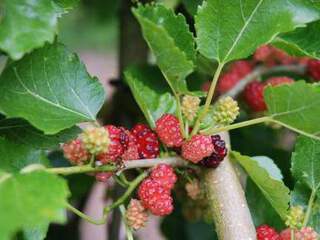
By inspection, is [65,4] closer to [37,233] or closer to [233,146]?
[37,233]

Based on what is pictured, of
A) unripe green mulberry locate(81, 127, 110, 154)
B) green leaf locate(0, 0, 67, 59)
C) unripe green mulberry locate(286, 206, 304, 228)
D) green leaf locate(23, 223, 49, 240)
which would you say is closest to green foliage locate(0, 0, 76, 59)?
green leaf locate(0, 0, 67, 59)

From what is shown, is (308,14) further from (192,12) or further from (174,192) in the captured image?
(174,192)

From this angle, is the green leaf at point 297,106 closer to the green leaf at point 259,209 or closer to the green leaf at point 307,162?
the green leaf at point 307,162

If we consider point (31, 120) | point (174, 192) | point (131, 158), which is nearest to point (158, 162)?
point (131, 158)

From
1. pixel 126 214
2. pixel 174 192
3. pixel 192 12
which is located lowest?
pixel 174 192

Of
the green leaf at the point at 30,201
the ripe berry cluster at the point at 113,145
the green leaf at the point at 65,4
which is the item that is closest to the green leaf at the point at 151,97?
the ripe berry cluster at the point at 113,145

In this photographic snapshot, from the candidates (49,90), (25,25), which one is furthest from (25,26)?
(49,90)
